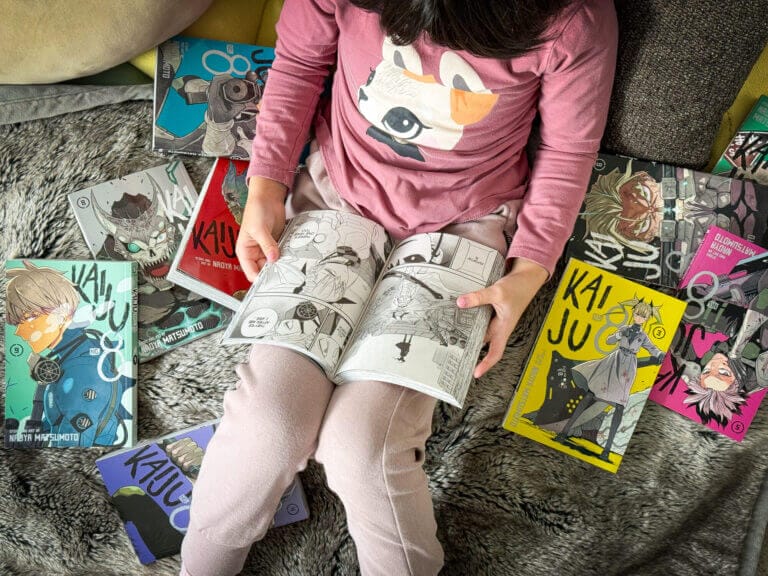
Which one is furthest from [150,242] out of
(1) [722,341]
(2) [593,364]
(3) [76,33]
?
(1) [722,341]

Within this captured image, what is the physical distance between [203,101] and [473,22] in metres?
0.49

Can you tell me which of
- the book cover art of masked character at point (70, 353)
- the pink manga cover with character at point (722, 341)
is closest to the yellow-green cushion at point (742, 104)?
the pink manga cover with character at point (722, 341)

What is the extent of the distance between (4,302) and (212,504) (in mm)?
438

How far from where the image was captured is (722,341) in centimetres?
92

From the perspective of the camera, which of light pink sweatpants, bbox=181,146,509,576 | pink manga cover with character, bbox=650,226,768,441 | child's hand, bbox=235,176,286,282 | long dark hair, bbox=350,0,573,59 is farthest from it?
pink manga cover with character, bbox=650,226,768,441

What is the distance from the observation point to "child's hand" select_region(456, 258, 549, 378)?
30.7 inches

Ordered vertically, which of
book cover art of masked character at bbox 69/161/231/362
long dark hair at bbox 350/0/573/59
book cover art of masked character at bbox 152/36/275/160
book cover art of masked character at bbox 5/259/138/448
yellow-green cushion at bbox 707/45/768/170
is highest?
yellow-green cushion at bbox 707/45/768/170

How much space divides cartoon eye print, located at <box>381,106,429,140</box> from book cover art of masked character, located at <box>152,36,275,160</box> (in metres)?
0.26

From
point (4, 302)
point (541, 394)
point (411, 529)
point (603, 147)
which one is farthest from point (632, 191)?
point (4, 302)

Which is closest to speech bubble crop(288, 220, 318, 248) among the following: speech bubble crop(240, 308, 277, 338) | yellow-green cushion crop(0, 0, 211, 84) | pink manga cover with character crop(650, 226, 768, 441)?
speech bubble crop(240, 308, 277, 338)

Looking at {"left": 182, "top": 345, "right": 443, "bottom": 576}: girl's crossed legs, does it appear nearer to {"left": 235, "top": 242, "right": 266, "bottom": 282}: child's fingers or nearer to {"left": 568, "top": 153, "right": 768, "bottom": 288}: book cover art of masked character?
{"left": 235, "top": 242, "right": 266, "bottom": 282}: child's fingers

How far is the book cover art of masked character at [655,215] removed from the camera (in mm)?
930

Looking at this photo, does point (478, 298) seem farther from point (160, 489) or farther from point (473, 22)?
point (160, 489)

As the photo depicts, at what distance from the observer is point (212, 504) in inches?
29.4
